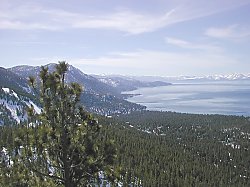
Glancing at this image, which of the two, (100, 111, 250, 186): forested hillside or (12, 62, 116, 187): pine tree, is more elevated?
(12, 62, 116, 187): pine tree

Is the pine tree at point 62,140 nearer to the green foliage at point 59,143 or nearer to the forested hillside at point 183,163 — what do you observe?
the green foliage at point 59,143

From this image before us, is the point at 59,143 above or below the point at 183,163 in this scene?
above

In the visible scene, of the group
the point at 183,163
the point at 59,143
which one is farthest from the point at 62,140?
the point at 183,163

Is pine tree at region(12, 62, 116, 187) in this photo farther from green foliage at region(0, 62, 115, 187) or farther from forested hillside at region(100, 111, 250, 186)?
forested hillside at region(100, 111, 250, 186)

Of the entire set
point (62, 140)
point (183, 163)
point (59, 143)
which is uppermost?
point (62, 140)

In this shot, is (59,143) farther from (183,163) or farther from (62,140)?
(183,163)

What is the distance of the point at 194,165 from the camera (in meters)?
100

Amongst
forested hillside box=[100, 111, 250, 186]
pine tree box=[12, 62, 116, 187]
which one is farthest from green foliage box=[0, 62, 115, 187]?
forested hillside box=[100, 111, 250, 186]

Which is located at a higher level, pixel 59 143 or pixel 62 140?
pixel 62 140

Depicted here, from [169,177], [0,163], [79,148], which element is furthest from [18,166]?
[169,177]

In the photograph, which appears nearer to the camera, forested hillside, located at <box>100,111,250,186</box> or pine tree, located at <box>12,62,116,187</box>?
pine tree, located at <box>12,62,116,187</box>

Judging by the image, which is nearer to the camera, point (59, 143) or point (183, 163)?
point (59, 143)

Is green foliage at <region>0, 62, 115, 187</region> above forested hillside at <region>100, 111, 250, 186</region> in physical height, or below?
above

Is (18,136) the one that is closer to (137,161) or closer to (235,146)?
(137,161)
